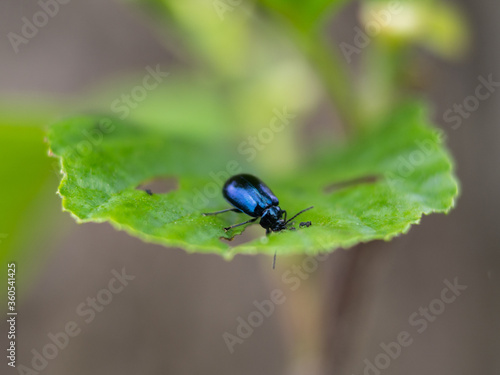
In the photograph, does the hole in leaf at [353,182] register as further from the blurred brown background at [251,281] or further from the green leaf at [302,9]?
the green leaf at [302,9]

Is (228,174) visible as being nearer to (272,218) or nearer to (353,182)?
(272,218)

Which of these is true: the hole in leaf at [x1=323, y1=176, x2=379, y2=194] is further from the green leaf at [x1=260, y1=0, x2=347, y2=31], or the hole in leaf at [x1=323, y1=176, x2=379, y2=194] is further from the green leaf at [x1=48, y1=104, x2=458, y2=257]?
the green leaf at [x1=260, y1=0, x2=347, y2=31]

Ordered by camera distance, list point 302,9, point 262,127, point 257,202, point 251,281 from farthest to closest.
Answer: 1. point 251,281
2. point 262,127
3. point 302,9
4. point 257,202

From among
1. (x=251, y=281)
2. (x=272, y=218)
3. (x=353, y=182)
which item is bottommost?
(x=251, y=281)

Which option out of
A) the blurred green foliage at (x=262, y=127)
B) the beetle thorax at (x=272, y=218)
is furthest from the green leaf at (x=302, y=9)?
the beetle thorax at (x=272, y=218)

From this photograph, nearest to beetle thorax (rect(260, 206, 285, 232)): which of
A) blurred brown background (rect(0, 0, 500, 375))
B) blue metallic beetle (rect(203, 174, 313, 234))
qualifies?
blue metallic beetle (rect(203, 174, 313, 234))

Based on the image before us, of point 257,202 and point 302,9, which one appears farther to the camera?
point 302,9

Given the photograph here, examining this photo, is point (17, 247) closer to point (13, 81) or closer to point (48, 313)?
point (48, 313)

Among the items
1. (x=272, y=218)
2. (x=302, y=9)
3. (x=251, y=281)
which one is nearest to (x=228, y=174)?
(x=272, y=218)
